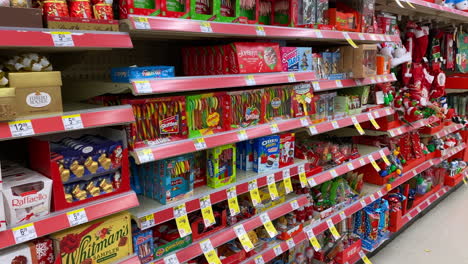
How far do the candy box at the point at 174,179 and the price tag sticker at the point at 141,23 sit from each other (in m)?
0.59

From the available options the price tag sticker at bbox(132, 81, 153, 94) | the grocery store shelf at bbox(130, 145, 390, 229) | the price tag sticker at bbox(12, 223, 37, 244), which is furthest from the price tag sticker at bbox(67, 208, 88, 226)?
the price tag sticker at bbox(132, 81, 153, 94)

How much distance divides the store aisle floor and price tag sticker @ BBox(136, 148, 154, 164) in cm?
244

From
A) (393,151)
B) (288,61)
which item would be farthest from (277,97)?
(393,151)

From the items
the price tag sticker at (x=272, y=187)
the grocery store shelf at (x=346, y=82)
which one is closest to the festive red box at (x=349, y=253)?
the price tag sticker at (x=272, y=187)

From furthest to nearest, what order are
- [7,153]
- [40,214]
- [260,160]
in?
1. [260,160]
2. [7,153]
3. [40,214]

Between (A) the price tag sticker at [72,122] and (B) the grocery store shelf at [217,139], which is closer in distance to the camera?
(A) the price tag sticker at [72,122]

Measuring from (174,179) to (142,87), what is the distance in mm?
479

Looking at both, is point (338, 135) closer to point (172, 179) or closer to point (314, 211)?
point (314, 211)

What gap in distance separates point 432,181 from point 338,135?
1779mm

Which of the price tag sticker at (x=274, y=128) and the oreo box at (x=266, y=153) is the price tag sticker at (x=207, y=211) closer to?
A: the oreo box at (x=266, y=153)

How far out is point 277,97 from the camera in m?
2.21

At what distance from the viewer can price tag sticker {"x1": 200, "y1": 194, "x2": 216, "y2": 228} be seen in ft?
5.99

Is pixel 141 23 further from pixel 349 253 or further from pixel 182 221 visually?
pixel 349 253

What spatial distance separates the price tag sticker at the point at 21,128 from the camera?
3.79 ft
